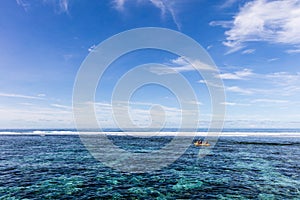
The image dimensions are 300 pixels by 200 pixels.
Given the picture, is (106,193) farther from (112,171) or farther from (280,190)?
(280,190)

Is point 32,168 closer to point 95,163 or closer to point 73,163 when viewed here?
point 73,163

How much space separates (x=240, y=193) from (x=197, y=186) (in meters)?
4.21

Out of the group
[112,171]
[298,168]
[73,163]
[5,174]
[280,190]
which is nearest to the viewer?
[280,190]

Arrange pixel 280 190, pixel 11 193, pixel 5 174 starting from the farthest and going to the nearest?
pixel 5 174 → pixel 280 190 → pixel 11 193

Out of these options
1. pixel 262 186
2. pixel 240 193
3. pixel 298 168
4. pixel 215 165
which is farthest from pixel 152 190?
pixel 298 168

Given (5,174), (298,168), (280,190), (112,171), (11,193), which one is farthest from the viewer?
(298,168)

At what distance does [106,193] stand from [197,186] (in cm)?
934

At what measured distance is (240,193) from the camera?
2139 centimetres

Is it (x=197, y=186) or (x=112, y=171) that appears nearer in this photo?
(x=197, y=186)

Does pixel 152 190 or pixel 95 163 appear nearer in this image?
pixel 152 190

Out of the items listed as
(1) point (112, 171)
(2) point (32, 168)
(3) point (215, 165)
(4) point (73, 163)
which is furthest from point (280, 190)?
(2) point (32, 168)

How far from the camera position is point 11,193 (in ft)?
68.6

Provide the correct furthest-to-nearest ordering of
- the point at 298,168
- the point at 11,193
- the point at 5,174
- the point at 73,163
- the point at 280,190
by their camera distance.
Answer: the point at 73,163
the point at 298,168
the point at 5,174
the point at 280,190
the point at 11,193

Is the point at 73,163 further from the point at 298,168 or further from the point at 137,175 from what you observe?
the point at 298,168
